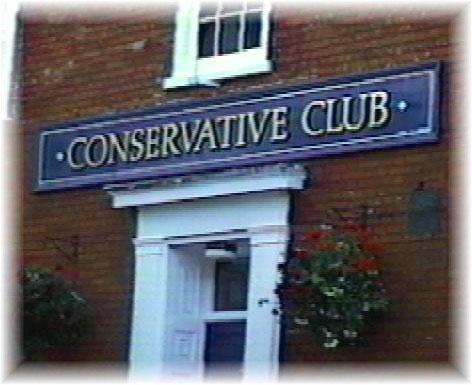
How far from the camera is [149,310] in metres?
10.6

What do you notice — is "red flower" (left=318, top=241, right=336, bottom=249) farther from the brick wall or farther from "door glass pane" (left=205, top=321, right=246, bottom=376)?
"door glass pane" (left=205, top=321, right=246, bottom=376)

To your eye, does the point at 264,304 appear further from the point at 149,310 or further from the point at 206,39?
the point at 206,39

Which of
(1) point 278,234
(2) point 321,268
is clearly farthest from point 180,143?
(2) point 321,268

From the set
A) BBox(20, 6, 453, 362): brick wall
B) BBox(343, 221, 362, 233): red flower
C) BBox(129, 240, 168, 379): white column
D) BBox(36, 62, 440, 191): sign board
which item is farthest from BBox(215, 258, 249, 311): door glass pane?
BBox(343, 221, 362, 233): red flower

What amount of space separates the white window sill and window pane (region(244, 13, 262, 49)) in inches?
8.2

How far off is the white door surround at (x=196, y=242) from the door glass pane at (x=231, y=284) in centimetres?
17

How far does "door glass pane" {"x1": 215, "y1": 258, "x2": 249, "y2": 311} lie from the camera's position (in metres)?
10.6

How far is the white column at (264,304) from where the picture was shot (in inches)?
387

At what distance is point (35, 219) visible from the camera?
11.6 m

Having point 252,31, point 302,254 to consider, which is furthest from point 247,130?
point 302,254

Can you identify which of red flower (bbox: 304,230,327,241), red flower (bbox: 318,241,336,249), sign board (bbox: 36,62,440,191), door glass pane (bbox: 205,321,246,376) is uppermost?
sign board (bbox: 36,62,440,191)

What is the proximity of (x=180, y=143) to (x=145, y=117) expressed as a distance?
430 mm

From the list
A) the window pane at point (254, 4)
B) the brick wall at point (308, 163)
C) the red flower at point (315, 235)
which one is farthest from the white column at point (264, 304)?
the window pane at point (254, 4)

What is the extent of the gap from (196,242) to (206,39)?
1.56 metres
